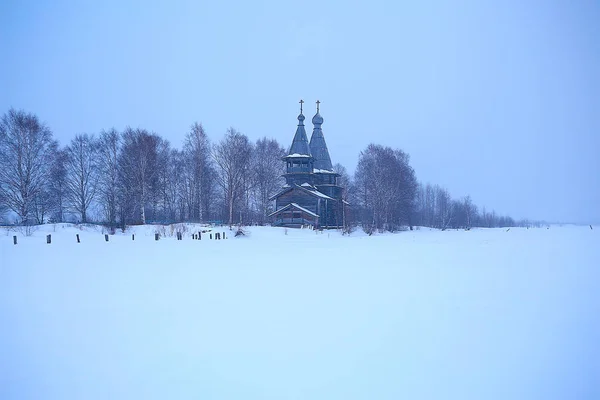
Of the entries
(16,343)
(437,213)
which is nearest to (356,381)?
(16,343)

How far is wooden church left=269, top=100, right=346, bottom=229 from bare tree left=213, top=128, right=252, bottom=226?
14.6ft

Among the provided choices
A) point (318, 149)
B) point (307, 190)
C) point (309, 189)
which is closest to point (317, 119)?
point (318, 149)

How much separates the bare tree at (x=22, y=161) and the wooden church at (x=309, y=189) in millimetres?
18802

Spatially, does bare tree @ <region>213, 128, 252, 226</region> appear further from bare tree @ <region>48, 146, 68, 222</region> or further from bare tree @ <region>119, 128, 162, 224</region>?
bare tree @ <region>48, 146, 68, 222</region>

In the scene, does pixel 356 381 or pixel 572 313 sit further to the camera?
pixel 572 313

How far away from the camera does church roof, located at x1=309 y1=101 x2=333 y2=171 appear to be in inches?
1491

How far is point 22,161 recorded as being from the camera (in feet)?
84.2

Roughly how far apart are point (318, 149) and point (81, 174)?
886 inches

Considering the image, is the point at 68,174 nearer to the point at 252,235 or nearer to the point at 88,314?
the point at 252,235

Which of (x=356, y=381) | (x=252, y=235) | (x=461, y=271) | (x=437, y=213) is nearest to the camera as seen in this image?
(x=356, y=381)

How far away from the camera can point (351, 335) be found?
4.75 metres

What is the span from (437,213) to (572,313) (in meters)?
72.7

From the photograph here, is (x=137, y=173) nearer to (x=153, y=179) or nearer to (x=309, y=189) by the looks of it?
(x=153, y=179)

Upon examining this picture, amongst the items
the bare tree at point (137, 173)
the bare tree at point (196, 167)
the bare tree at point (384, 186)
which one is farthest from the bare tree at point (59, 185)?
the bare tree at point (384, 186)
